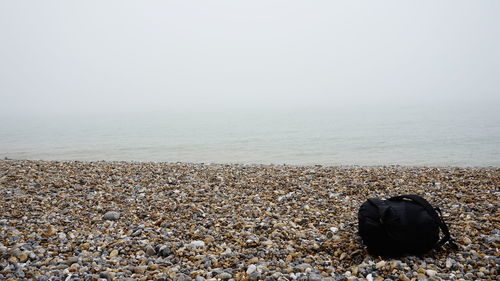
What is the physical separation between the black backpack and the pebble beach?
0.57 ft

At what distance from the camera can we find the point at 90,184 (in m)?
Answer: 9.20

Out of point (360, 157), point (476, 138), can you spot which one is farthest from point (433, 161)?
point (476, 138)

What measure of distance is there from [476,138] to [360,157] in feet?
45.7

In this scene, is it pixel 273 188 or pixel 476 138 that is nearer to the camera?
pixel 273 188

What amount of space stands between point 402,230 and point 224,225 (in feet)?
→ 10.1

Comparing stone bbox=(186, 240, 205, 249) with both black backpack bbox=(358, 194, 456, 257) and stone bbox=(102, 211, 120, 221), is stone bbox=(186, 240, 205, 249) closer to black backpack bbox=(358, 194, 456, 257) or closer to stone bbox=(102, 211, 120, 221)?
stone bbox=(102, 211, 120, 221)

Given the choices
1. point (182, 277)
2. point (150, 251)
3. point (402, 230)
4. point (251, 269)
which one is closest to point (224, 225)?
point (150, 251)

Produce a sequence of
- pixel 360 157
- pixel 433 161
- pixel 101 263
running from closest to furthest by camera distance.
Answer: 1. pixel 101 263
2. pixel 433 161
3. pixel 360 157

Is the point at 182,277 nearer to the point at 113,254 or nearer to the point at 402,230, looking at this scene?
the point at 113,254

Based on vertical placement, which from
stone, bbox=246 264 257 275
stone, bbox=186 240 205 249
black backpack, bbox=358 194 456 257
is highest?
black backpack, bbox=358 194 456 257

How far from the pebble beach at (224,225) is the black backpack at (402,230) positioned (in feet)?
0.57

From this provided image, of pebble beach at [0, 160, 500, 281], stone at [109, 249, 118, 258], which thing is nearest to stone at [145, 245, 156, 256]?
pebble beach at [0, 160, 500, 281]

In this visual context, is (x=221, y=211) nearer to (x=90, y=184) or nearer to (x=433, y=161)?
(x=90, y=184)

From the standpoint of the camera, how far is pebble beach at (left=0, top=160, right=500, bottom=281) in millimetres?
4621
